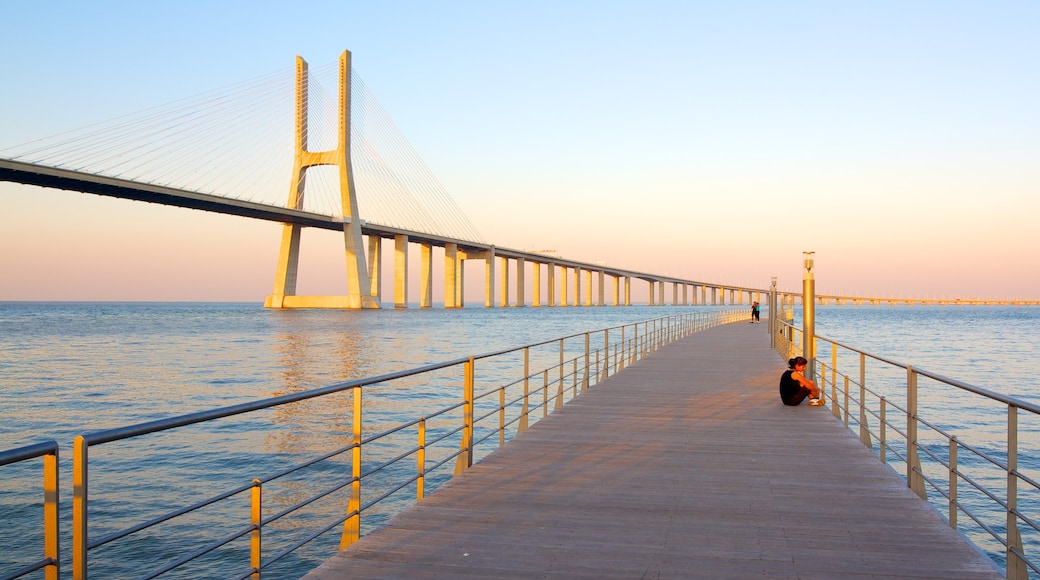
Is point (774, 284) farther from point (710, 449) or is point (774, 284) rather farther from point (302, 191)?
point (302, 191)

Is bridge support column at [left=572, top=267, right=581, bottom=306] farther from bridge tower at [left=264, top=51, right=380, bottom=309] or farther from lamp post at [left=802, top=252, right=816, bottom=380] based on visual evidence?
lamp post at [left=802, top=252, right=816, bottom=380]

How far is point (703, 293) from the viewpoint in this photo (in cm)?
13525

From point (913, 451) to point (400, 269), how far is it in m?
78.1

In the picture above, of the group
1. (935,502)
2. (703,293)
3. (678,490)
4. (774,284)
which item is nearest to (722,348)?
(774,284)

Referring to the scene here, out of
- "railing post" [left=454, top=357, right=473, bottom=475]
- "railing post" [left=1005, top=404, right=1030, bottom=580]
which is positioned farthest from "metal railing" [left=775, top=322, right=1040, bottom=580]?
"railing post" [left=454, top=357, right=473, bottom=475]

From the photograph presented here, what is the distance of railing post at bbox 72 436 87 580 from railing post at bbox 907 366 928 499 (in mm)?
5155

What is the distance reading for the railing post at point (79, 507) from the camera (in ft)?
9.29

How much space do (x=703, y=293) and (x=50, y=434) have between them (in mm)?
125768

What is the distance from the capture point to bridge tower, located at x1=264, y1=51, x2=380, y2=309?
6950cm

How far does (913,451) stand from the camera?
603 centimetres

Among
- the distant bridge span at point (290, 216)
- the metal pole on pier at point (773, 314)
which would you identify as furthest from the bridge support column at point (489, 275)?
the metal pole on pier at point (773, 314)

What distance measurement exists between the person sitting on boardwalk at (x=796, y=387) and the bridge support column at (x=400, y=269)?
6931 centimetres

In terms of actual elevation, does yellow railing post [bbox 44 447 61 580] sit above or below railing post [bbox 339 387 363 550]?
above

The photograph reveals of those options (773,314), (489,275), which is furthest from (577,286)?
(773,314)
